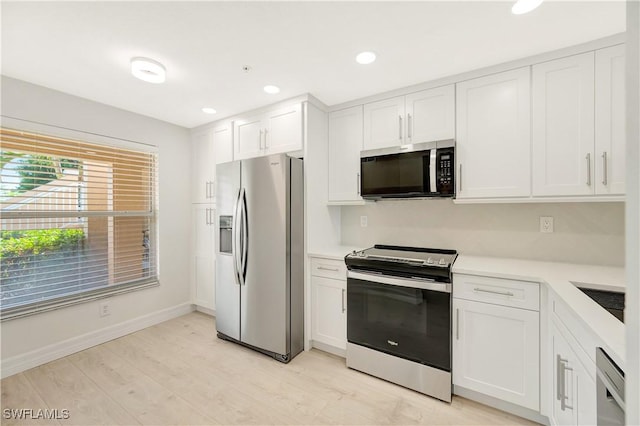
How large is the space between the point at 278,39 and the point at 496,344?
2.45 m

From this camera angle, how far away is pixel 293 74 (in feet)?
7.13

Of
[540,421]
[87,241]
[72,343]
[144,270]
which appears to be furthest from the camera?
[144,270]

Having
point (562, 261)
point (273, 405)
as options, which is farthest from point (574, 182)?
point (273, 405)

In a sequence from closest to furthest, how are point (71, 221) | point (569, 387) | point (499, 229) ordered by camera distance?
point (569, 387) → point (499, 229) → point (71, 221)

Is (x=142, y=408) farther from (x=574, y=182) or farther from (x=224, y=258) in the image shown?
(x=574, y=182)

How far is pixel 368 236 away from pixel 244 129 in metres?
1.82

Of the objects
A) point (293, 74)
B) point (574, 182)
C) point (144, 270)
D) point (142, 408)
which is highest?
point (293, 74)

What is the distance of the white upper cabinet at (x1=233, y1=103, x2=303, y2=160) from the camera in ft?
8.56

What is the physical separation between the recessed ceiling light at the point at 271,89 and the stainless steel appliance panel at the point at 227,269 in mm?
735

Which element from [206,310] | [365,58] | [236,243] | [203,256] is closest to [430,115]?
[365,58]

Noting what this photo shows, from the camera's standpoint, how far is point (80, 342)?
8.45 feet

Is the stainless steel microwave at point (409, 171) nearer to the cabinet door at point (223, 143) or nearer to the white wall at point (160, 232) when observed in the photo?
the cabinet door at point (223, 143)

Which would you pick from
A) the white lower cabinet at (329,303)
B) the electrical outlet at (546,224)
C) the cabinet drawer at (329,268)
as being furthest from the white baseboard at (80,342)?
the electrical outlet at (546,224)

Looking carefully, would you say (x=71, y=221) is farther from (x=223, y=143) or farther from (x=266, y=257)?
(x=266, y=257)
